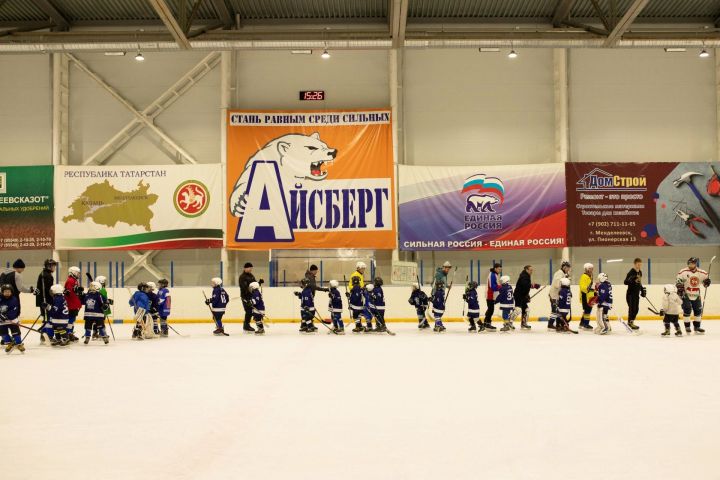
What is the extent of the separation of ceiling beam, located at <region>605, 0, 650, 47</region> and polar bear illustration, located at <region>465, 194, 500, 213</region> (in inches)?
243

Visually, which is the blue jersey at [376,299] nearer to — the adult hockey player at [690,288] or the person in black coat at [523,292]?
the person in black coat at [523,292]

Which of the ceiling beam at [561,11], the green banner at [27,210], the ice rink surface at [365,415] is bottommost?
the ice rink surface at [365,415]

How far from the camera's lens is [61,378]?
7.79 m

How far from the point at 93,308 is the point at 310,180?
9882 millimetres

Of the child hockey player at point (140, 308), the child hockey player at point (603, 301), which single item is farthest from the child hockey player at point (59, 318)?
the child hockey player at point (603, 301)

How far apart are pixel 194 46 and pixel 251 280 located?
5866 mm

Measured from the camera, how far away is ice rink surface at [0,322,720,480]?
13.5 ft

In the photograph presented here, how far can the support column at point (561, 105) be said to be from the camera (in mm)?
21547

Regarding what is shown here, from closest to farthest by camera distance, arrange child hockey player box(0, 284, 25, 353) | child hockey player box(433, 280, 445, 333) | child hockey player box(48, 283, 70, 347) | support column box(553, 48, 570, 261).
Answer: child hockey player box(0, 284, 25, 353)
child hockey player box(48, 283, 70, 347)
child hockey player box(433, 280, 445, 333)
support column box(553, 48, 570, 261)

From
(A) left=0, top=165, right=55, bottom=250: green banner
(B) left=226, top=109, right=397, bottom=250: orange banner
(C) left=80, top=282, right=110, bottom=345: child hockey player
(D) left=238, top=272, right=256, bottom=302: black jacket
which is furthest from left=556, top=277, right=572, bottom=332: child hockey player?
(A) left=0, top=165, right=55, bottom=250: green banner

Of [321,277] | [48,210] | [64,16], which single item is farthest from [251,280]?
[64,16]

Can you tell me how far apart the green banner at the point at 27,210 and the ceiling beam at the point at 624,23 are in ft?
55.2

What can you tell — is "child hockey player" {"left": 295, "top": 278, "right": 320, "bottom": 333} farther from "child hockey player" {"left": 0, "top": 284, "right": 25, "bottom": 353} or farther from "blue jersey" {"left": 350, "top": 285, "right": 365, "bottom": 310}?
"child hockey player" {"left": 0, "top": 284, "right": 25, "bottom": 353}

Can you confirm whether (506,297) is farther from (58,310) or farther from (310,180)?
(58,310)
